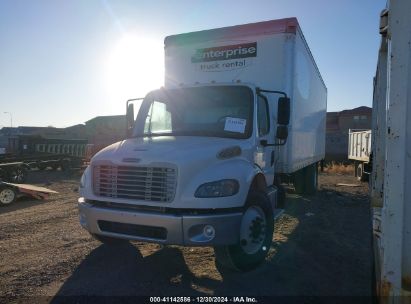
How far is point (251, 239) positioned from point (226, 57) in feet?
12.0

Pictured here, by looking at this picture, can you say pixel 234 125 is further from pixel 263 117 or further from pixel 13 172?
pixel 13 172

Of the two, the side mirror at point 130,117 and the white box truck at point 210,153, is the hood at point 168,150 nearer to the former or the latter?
the white box truck at point 210,153

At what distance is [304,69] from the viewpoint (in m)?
8.31

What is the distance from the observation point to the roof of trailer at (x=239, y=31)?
270 inches

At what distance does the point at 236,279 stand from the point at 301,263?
1.18m

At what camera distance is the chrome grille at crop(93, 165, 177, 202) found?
4.54 meters

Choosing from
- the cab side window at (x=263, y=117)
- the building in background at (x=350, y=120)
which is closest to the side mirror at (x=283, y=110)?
the cab side window at (x=263, y=117)

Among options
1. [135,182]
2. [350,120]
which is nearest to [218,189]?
[135,182]

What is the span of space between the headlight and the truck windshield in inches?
41.9

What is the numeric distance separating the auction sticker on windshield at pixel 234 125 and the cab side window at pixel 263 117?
Result: 455mm

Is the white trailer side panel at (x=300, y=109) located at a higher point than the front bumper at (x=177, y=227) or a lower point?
higher

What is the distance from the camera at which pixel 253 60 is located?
7059 mm

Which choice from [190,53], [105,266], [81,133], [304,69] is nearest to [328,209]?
[304,69]

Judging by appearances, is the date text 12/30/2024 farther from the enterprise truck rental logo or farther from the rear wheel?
the rear wheel
